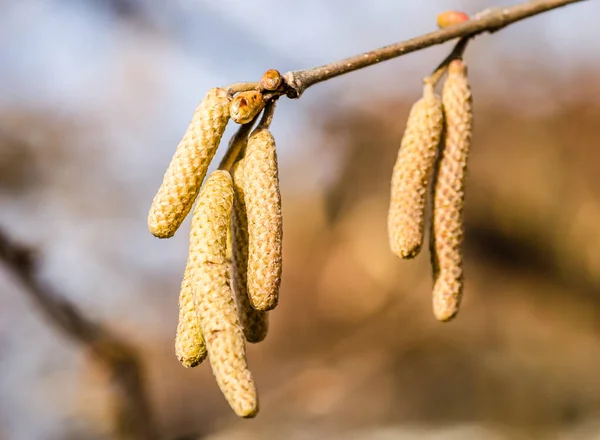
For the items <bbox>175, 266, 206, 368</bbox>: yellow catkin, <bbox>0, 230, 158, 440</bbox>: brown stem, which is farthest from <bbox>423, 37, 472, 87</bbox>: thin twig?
<bbox>0, 230, 158, 440</bbox>: brown stem

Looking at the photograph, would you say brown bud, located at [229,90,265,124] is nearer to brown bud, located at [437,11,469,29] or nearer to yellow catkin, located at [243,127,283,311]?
yellow catkin, located at [243,127,283,311]

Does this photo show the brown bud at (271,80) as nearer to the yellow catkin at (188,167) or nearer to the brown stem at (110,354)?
the yellow catkin at (188,167)

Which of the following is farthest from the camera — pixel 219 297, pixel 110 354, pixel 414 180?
pixel 110 354

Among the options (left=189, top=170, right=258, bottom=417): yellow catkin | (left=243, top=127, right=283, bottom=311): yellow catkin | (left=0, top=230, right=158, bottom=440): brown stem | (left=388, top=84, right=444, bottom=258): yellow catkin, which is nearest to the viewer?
(left=189, top=170, right=258, bottom=417): yellow catkin

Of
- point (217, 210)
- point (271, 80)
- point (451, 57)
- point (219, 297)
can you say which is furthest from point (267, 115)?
point (451, 57)

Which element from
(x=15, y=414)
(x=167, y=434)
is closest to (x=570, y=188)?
(x=167, y=434)

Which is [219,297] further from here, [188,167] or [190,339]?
→ [188,167]

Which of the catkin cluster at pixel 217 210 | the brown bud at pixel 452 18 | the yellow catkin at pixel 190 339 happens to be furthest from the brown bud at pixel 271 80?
the brown bud at pixel 452 18
